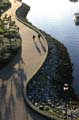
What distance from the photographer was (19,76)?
4441cm

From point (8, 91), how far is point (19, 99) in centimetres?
268

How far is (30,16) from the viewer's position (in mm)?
120875

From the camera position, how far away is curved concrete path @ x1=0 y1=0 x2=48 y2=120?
1373 inches

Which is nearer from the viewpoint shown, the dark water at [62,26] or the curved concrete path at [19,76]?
the curved concrete path at [19,76]

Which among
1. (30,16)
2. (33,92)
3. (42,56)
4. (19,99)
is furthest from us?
(30,16)

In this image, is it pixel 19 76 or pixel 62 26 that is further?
pixel 62 26

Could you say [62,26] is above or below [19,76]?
below

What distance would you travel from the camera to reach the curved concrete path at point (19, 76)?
34.9 metres

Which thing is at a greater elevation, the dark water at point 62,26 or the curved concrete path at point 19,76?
the curved concrete path at point 19,76

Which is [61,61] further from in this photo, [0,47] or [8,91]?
[8,91]

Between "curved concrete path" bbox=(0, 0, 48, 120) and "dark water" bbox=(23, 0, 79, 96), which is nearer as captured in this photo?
"curved concrete path" bbox=(0, 0, 48, 120)

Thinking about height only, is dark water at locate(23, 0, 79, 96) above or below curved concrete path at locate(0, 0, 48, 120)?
below

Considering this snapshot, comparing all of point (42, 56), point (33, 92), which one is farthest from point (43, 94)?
point (42, 56)

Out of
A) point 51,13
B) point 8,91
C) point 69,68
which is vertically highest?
point 8,91
